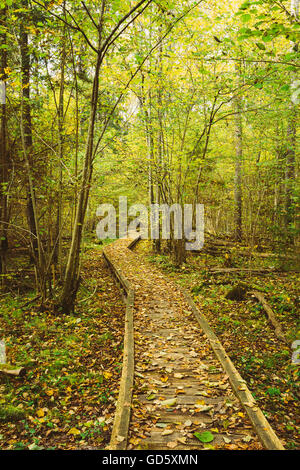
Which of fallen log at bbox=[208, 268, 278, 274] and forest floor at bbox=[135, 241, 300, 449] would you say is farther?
fallen log at bbox=[208, 268, 278, 274]

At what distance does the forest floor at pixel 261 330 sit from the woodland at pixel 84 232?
1.3 inches

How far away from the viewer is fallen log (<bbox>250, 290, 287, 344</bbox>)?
6.05 metres

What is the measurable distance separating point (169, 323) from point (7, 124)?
7352 millimetres

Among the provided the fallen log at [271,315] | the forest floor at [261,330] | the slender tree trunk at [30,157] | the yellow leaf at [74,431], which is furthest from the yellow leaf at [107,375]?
the fallen log at [271,315]

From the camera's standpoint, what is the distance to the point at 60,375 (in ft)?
16.2

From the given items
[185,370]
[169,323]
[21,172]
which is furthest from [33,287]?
[185,370]

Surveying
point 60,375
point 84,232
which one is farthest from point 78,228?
point 60,375

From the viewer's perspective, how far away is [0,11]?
666 cm

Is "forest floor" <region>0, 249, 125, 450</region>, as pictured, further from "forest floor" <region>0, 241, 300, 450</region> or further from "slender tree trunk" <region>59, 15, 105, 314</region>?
"slender tree trunk" <region>59, 15, 105, 314</region>

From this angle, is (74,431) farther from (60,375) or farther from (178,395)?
(178,395)

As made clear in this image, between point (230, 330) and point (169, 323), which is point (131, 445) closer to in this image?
point (169, 323)

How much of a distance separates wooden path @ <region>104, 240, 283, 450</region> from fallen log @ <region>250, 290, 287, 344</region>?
1.76 metres

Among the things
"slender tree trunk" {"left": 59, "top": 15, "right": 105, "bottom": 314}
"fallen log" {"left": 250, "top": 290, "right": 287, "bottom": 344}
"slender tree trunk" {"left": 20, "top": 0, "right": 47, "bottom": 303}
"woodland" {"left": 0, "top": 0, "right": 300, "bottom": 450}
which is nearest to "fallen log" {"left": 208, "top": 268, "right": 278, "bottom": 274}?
"woodland" {"left": 0, "top": 0, "right": 300, "bottom": 450}

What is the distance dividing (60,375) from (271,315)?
4929 mm
